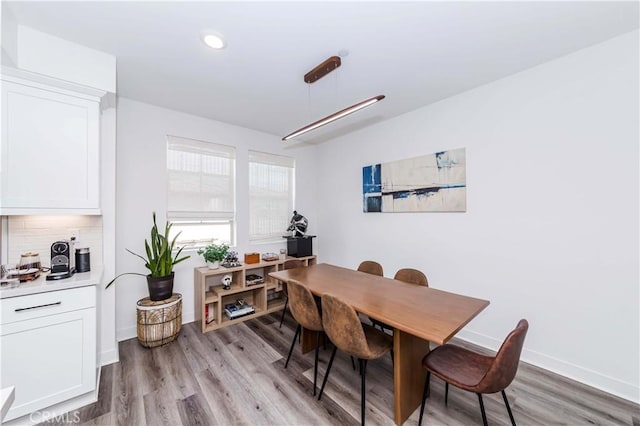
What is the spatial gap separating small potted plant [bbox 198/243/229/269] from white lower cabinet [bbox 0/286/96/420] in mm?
1333

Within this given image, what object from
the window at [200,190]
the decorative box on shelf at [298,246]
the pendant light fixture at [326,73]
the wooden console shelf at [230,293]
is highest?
the pendant light fixture at [326,73]

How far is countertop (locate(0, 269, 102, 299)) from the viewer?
1.64m

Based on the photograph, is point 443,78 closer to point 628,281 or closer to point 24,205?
point 628,281

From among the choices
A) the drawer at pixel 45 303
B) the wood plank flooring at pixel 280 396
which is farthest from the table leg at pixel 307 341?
the drawer at pixel 45 303

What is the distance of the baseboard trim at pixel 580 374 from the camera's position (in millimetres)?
1936

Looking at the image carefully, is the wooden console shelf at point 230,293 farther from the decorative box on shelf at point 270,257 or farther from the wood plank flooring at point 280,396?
the wood plank flooring at point 280,396

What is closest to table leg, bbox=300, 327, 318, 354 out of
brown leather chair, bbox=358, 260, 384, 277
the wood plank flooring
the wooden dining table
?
the wood plank flooring

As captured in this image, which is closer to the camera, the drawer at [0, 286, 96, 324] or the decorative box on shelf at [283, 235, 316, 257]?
the drawer at [0, 286, 96, 324]

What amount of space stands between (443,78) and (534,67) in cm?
79

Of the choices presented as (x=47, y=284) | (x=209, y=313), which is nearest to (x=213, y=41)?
(x=47, y=284)

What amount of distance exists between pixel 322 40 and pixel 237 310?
10.5ft

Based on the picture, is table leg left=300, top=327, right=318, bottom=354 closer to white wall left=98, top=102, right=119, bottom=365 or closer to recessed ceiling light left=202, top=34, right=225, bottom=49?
white wall left=98, top=102, right=119, bottom=365

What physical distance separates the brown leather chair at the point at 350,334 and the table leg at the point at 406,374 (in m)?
0.13

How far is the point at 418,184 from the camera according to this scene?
3.19 meters
